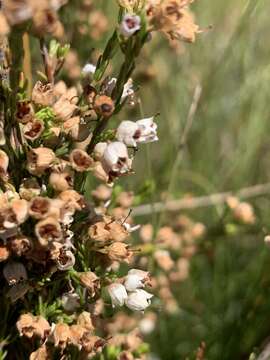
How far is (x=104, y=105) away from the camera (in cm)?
72

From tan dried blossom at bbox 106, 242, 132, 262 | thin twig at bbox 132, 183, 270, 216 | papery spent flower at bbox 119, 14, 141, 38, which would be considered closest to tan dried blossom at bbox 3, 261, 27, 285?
tan dried blossom at bbox 106, 242, 132, 262

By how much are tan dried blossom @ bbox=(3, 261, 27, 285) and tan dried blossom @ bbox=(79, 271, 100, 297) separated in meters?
0.07

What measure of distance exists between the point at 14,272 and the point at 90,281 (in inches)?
3.4

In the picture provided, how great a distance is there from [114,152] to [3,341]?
10.6 inches

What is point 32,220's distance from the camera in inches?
28.5

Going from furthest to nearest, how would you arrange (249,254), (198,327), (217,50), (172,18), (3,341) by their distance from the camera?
(217,50) < (249,254) < (198,327) < (3,341) < (172,18)

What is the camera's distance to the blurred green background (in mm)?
1328

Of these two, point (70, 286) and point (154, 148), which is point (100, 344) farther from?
point (154, 148)

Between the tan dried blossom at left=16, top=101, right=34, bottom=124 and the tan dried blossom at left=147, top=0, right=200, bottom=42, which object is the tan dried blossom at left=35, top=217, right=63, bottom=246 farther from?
the tan dried blossom at left=147, top=0, right=200, bottom=42

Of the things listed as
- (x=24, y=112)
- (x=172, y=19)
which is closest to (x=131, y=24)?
(x=172, y=19)

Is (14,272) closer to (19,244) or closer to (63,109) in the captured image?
(19,244)

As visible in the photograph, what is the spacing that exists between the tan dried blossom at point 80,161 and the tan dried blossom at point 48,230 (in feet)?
0.25

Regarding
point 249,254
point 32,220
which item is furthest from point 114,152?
point 249,254

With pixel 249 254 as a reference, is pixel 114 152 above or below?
above
